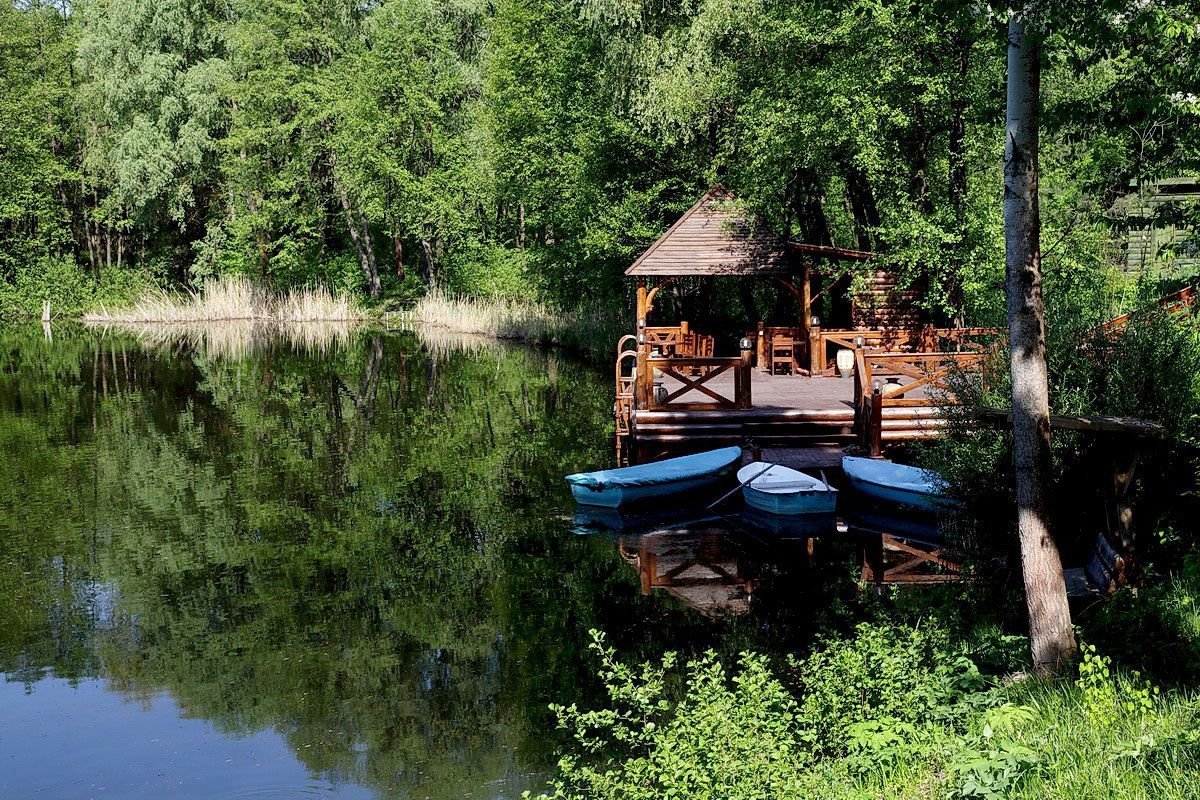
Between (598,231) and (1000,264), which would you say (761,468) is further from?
(598,231)

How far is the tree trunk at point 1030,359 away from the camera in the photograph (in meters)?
6.84

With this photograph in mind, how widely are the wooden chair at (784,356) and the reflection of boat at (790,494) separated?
8.66 meters

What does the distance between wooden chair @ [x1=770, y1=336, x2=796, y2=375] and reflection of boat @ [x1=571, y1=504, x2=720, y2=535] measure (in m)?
8.20

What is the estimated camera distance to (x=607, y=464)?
783 inches

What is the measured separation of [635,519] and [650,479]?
622 millimetres

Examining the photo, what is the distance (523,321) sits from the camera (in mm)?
40844

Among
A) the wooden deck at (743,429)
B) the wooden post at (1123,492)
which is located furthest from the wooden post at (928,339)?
the wooden post at (1123,492)

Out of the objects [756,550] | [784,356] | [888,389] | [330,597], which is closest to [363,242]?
[784,356]

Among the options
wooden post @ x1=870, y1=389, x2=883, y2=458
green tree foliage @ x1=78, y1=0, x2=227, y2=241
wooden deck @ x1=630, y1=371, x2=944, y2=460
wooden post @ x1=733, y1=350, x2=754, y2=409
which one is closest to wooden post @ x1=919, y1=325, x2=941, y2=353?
wooden deck @ x1=630, y1=371, x2=944, y2=460

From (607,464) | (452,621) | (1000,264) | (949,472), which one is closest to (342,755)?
(452,621)

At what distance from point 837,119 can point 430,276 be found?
110ft

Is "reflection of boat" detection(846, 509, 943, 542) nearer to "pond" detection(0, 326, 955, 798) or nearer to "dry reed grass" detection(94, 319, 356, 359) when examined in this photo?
"pond" detection(0, 326, 955, 798)

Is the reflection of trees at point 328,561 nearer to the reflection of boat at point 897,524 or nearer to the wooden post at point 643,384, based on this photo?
the wooden post at point 643,384

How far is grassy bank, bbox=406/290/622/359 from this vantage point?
36844mm
